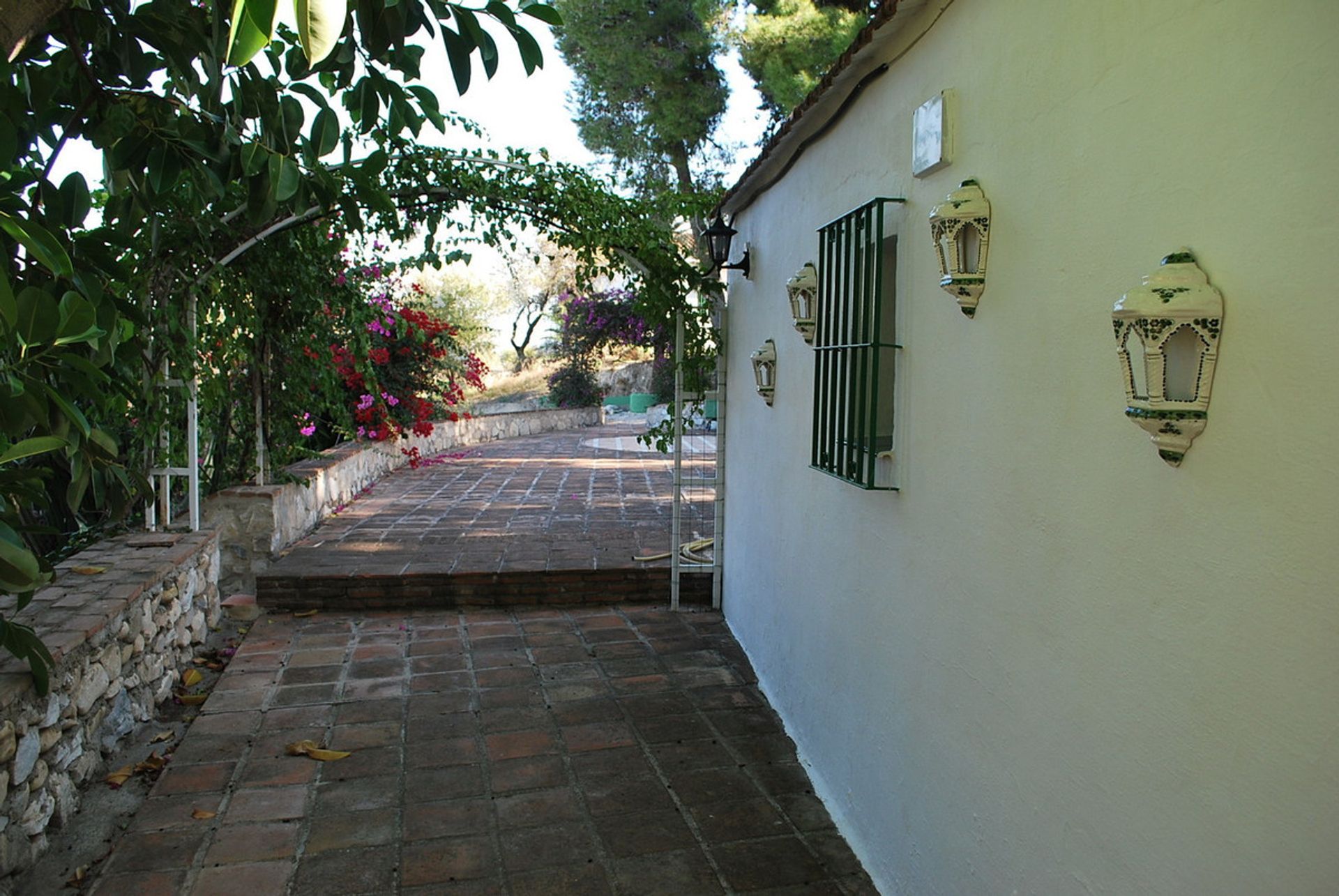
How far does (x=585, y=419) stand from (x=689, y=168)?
22.1ft

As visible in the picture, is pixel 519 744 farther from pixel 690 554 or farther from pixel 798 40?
pixel 798 40

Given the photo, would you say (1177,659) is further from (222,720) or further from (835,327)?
(222,720)

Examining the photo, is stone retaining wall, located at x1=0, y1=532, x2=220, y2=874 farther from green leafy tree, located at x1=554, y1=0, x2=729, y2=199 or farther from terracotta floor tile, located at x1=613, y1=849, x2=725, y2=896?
green leafy tree, located at x1=554, y1=0, x2=729, y2=199

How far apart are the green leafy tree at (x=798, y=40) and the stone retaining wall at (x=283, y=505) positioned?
7103mm

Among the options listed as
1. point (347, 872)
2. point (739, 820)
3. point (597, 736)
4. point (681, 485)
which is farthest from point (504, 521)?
point (347, 872)

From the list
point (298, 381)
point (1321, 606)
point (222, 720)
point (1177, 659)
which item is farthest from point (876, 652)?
point (298, 381)

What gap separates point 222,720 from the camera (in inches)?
170

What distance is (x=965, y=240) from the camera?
2.38m

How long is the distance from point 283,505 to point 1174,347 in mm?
6469

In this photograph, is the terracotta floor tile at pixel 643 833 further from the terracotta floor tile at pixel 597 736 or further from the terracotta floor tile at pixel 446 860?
the terracotta floor tile at pixel 597 736

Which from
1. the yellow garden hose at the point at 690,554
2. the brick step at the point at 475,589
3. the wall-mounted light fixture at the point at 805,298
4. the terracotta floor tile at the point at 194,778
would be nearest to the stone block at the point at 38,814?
the terracotta floor tile at the point at 194,778

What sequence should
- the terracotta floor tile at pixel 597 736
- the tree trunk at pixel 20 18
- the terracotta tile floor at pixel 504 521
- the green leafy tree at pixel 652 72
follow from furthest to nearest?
the green leafy tree at pixel 652 72, the terracotta tile floor at pixel 504 521, the terracotta floor tile at pixel 597 736, the tree trunk at pixel 20 18

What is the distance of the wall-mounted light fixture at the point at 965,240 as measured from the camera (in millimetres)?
2350

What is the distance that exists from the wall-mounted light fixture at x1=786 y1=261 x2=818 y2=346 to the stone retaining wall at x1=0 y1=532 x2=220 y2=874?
302 centimetres
